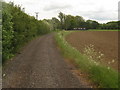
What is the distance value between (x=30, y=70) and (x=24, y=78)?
157 cm

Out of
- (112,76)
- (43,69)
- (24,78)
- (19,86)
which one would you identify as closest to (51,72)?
(43,69)

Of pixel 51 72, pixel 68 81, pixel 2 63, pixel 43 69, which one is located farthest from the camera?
pixel 2 63

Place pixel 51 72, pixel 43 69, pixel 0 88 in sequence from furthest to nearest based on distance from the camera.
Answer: pixel 43 69 < pixel 51 72 < pixel 0 88

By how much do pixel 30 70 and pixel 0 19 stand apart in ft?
10.0

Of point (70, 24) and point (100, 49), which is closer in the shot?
point (100, 49)

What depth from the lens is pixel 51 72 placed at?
10023 mm

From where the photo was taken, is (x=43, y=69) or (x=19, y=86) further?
(x=43, y=69)

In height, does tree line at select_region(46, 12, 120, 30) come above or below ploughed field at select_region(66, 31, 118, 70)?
above

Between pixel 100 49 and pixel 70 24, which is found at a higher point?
pixel 70 24

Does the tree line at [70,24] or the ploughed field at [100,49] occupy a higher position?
the tree line at [70,24]

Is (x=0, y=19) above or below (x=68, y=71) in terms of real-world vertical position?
above

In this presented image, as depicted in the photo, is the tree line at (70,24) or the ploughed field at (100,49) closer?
the ploughed field at (100,49)

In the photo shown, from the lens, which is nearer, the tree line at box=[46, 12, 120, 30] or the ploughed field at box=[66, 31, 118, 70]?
the ploughed field at box=[66, 31, 118, 70]

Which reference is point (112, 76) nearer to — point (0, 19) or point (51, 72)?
point (51, 72)
